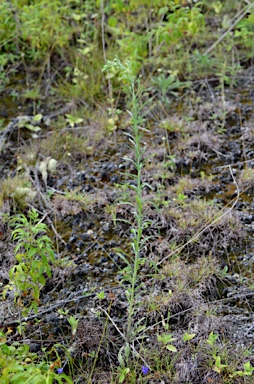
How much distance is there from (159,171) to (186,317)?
3.75ft

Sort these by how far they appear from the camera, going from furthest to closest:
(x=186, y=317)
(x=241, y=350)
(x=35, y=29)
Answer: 1. (x=35, y=29)
2. (x=186, y=317)
3. (x=241, y=350)

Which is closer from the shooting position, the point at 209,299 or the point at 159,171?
the point at 209,299

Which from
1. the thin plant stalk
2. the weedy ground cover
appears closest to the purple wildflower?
the weedy ground cover

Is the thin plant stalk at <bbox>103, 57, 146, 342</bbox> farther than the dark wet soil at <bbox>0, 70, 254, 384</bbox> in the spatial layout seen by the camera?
No

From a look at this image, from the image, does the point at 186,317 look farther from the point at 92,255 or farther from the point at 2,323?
the point at 2,323

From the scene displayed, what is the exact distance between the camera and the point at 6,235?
293cm

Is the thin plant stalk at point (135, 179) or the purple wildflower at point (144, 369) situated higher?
the thin plant stalk at point (135, 179)

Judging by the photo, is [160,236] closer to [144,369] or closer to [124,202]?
[124,202]

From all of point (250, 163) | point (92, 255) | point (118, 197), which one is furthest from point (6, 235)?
point (250, 163)

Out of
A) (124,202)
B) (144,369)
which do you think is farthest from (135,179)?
(144,369)

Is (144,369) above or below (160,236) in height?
below

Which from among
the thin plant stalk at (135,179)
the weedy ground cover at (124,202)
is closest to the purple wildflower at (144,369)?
the weedy ground cover at (124,202)

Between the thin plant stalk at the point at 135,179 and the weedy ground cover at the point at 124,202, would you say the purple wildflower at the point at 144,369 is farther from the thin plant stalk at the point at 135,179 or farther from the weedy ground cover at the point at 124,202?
the thin plant stalk at the point at 135,179

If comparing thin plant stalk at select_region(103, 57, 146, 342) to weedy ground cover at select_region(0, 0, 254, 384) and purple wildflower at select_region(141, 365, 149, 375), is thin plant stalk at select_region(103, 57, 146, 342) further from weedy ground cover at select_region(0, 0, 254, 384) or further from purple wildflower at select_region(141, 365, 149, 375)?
purple wildflower at select_region(141, 365, 149, 375)
